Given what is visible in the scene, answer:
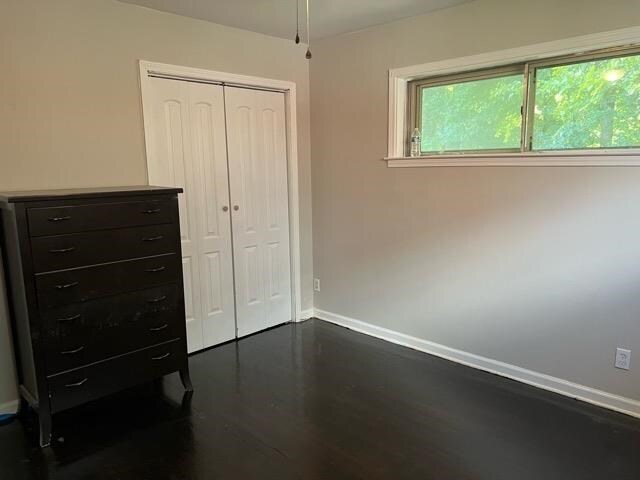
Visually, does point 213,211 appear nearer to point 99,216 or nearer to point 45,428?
point 99,216

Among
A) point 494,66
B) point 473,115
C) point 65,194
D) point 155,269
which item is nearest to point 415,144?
point 473,115

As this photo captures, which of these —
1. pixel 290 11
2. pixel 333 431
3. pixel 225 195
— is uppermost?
pixel 290 11

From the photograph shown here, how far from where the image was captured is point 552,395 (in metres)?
2.67

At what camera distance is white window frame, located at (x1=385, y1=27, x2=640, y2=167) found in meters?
2.31

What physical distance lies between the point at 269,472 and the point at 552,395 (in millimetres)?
1756

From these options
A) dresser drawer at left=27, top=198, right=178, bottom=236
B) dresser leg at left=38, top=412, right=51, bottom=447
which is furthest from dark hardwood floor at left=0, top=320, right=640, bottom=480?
dresser drawer at left=27, top=198, right=178, bottom=236

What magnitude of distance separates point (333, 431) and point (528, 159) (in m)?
1.91

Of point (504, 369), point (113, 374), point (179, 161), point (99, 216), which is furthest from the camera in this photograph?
point (179, 161)

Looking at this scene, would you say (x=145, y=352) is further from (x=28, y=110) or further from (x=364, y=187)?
(x=364, y=187)

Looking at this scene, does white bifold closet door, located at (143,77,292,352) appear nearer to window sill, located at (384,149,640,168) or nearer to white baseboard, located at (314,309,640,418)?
white baseboard, located at (314,309,640,418)

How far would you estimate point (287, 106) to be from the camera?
3.63 metres

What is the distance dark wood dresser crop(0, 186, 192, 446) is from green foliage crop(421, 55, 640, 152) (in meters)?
1.91

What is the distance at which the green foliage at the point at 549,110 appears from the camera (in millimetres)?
2393

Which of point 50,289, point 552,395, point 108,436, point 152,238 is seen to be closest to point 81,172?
point 152,238
